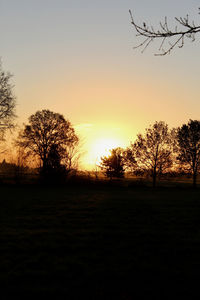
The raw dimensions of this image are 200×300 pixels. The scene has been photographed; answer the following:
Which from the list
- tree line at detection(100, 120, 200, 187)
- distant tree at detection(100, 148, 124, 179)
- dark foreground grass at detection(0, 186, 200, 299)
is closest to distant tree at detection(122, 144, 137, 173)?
tree line at detection(100, 120, 200, 187)

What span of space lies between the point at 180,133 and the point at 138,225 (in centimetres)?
3980

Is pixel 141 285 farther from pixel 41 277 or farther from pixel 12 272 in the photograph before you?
pixel 12 272

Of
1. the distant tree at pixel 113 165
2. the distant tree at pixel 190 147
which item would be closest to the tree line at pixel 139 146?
the distant tree at pixel 190 147

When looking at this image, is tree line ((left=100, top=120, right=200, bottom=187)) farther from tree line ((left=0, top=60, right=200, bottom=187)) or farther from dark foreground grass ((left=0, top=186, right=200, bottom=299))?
dark foreground grass ((left=0, top=186, right=200, bottom=299))

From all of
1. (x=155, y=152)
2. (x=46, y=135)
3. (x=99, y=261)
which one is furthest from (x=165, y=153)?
(x=99, y=261)

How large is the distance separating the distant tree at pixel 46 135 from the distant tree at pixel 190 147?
18594 mm

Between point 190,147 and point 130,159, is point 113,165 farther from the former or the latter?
point 190,147

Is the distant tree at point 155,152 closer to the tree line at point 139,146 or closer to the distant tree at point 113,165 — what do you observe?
the tree line at point 139,146

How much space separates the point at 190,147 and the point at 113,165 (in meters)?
31.6

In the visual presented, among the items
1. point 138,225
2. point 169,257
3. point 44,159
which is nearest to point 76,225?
point 138,225

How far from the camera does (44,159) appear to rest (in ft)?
143

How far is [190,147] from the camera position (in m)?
46.5

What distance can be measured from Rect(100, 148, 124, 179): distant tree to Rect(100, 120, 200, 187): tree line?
77.7 feet

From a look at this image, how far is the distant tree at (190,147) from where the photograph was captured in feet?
151
